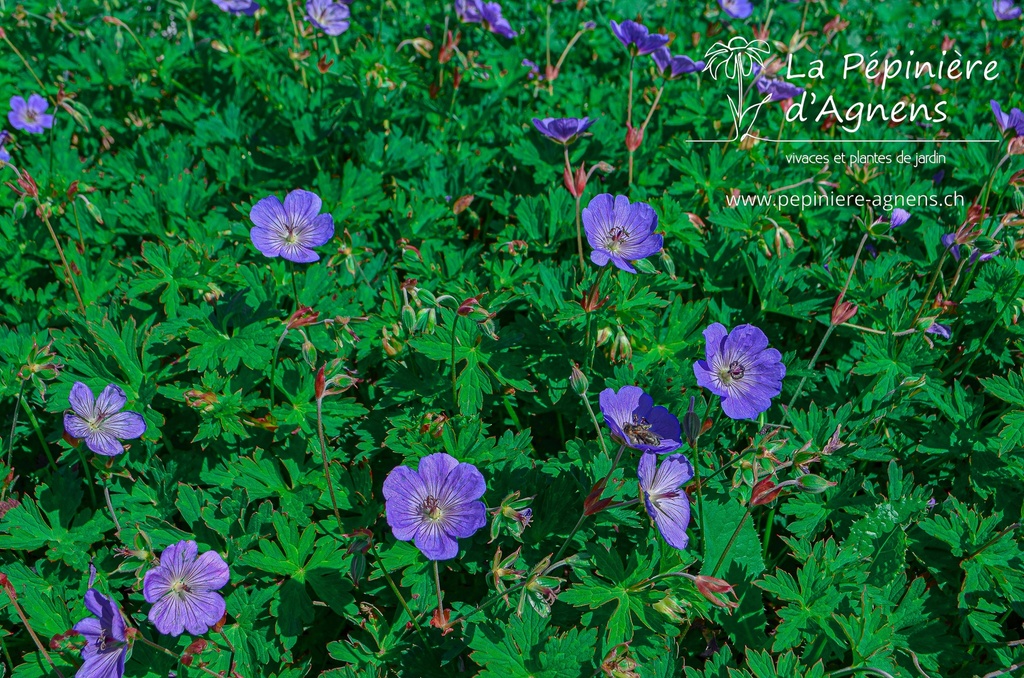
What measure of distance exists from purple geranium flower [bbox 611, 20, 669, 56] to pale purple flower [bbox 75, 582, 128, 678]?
3013 mm

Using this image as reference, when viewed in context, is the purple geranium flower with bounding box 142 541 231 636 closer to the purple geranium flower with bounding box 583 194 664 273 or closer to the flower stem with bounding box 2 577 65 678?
the flower stem with bounding box 2 577 65 678

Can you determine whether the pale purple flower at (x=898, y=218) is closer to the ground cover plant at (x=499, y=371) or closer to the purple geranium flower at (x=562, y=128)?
the ground cover plant at (x=499, y=371)

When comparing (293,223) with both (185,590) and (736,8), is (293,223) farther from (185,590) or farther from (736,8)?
(736,8)

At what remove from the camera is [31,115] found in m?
3.84

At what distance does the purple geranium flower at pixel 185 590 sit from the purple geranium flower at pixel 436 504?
570mm

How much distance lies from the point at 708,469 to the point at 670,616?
653 mm

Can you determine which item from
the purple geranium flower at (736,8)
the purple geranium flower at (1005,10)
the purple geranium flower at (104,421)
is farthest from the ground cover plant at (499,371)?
the purple geranium flower at (1005,10)

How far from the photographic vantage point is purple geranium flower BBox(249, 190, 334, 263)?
266 cm

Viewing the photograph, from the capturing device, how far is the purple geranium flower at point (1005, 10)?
4895mm

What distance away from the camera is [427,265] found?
3090 millimetres

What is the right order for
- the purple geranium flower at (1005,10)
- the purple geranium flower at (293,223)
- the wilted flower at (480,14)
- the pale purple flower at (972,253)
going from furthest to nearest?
the purple geranium flower at (1005,10) < the wilted flower at (480,14) < the pale purple flower at (972,253) < the purple geranium flower at (293,223)

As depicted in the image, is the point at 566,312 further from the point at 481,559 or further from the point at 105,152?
the point at 105,152

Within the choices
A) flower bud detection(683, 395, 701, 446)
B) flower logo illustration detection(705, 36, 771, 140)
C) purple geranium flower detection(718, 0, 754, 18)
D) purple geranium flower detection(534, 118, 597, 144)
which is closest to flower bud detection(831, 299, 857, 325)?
flower bud detection(683, 395, 701, 446)

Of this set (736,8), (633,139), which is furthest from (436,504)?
(736,8)
